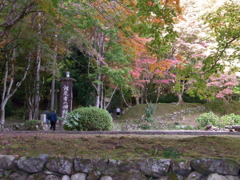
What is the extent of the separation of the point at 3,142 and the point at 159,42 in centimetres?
427

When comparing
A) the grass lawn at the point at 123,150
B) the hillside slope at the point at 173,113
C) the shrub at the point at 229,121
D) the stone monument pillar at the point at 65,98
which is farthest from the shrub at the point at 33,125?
the shrub at the point at 229,121

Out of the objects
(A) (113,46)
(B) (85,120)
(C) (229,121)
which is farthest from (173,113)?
(B) (85,120)

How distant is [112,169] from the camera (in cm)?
414

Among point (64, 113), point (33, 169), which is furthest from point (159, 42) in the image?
point (64, 113)

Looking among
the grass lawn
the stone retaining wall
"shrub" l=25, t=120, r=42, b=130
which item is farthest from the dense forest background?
the stone retaining wall

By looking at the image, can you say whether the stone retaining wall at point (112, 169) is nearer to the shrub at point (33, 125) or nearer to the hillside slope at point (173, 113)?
the shrub at point (33, 125)

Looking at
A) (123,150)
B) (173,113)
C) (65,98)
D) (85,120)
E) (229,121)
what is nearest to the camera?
(123,150)

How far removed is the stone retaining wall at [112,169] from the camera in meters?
3.96

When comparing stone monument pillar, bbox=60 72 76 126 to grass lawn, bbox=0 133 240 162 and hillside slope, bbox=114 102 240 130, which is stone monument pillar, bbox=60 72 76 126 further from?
grass lawn, bbox=0 133 240 162

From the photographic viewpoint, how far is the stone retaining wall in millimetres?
3961

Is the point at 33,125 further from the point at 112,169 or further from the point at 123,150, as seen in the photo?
the point at 112,169

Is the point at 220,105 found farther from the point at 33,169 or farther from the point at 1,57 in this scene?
the point at 33,169

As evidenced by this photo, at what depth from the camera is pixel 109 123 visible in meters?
12.2

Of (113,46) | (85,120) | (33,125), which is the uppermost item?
(113,46)
